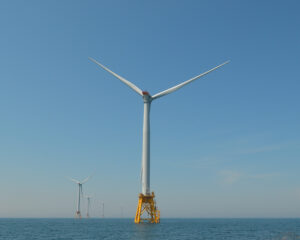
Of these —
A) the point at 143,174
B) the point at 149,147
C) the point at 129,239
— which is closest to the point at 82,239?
the point at 129,239

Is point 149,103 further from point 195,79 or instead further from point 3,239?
point 3,239

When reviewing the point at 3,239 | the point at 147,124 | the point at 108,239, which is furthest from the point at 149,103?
the point at 3,239

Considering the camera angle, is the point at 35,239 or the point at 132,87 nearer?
the point at 35,239

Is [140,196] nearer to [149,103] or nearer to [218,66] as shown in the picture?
[149,103]

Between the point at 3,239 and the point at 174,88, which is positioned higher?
the point at 174,88

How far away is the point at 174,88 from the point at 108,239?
54307 mm

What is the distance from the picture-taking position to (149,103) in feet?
340

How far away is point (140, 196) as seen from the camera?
306ft

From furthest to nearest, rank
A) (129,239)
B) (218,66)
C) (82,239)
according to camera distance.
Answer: (218,66)
(82,239)
(129,239)

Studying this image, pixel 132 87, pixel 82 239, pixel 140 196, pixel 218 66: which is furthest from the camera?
pixel 132 87

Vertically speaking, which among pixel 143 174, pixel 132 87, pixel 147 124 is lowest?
pixel 143 174

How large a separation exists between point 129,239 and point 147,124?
1603 inches

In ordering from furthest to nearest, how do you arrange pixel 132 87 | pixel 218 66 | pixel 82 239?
pixel 132 87 → pixel 218 66 → pixel 82 239

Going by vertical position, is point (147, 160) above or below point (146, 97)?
below
